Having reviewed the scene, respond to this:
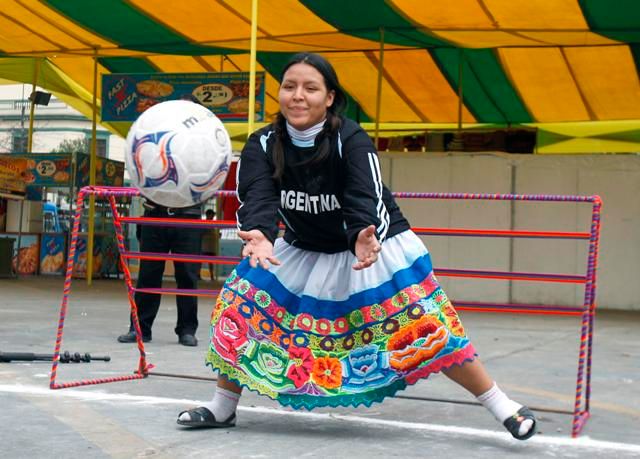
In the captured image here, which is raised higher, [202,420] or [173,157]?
[173,157]

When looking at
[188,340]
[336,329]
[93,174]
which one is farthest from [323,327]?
[93,174]

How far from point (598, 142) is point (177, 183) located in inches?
639

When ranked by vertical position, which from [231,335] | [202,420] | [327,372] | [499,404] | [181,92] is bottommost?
[202,420]

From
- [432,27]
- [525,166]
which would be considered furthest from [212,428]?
[525,166]

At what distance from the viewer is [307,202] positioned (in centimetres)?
436

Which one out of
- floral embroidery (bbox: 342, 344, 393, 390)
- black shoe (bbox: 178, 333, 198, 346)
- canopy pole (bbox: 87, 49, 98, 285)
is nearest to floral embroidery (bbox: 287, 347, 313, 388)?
floral embroidery (bbox: 342, 344, 393, 390)

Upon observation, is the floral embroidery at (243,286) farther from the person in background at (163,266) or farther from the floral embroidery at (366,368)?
the person in background at (163,266)

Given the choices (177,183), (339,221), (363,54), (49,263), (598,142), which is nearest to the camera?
(339,221)

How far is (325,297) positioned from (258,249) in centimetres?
51

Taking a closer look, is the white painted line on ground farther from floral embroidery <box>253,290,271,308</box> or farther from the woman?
floral embroidery <box>253,290,271,308</box>

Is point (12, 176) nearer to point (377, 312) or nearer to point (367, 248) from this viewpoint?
point (377, 312)

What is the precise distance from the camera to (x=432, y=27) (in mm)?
12055

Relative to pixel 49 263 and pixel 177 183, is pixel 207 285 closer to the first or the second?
pixel 49 263

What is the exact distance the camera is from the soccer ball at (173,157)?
5004 millimetres
